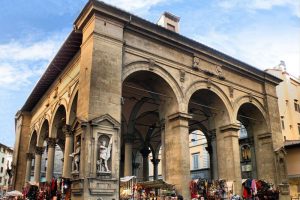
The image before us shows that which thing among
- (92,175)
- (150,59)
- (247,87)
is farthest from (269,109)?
(92,175)

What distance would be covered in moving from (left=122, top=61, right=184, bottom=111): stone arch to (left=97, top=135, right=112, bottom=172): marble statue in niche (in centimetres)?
300

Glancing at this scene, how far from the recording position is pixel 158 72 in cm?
1521

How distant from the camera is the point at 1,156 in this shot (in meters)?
56.2

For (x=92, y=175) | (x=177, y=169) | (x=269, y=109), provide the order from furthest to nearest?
(x=269, y=109) → (x=177, y=169) → (x=92, y=175)

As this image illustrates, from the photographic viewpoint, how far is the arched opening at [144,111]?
15703 mm

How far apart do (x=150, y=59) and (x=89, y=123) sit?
4.56 m

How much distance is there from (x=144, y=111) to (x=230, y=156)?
637 cm

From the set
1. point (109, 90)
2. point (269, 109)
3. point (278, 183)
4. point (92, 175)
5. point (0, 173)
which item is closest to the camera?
point (92, 175)

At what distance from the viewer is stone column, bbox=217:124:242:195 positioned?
16.7m

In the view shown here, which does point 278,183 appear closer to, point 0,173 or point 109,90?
point 109,90

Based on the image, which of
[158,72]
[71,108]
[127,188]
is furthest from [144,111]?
[127,188]

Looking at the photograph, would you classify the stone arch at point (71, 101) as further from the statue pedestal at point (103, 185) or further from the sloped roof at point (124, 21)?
the statue pedestal at point (103, 185)

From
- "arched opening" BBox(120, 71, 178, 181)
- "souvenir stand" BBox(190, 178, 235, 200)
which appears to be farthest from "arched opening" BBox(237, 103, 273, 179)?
"arched opening" BBox(120, 71, 178, 181)

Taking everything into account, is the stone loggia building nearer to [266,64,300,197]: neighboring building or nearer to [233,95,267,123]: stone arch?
[233,95,267,123]: stone arch
